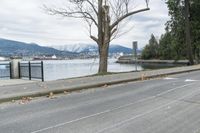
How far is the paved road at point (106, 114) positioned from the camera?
9469mm

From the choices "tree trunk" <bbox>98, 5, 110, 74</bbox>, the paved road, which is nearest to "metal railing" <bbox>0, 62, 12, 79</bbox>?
"tree trunk" <bbox>98, 5, 110, 74</bbox>

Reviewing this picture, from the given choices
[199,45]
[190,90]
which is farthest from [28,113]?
[199,45]

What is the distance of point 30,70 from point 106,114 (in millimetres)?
15377

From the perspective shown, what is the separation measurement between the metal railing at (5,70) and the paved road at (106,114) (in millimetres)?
10871

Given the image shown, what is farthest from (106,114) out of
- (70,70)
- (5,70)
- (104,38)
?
(70,70)

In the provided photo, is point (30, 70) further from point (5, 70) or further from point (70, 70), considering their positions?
point (70, 70)

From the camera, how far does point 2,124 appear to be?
9992 millimetres

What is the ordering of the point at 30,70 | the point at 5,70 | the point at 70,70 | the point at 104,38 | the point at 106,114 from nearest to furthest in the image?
the point at 106,114 → the point at 30,70 → the point at 5,70 → the point at 104,38 → the point at 70,70

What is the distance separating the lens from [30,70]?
26016mm

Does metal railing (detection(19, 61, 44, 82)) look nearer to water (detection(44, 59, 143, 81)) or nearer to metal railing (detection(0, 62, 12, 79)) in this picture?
metal railing (detection(0, 62, 12, 79))

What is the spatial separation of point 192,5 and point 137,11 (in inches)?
1392

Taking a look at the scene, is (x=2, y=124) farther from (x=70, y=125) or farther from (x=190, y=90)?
(x=190, y=90)

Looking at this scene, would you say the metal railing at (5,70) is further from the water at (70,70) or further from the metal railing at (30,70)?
the water at (70,70)

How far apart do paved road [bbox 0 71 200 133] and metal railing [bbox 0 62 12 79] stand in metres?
10.9
